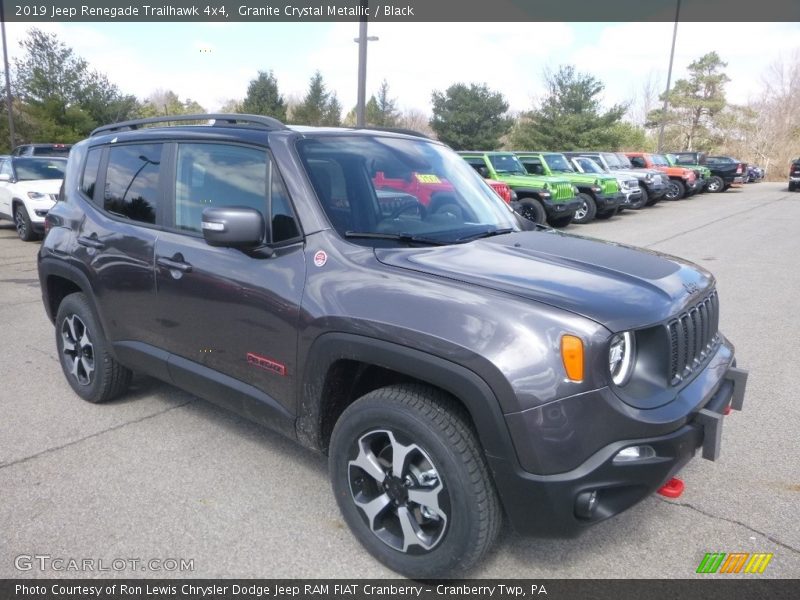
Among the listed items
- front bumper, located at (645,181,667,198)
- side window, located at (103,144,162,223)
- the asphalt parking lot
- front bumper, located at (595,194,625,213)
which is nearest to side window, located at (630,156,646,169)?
front bumper, located at (645,181,667,198)

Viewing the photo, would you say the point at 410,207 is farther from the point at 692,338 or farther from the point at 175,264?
the point at 692,338

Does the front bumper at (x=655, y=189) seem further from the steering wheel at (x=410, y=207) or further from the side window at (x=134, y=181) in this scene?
the side window at (x=134, y=181)

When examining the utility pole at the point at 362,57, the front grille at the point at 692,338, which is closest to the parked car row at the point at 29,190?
the utility pole at the point at 362,57

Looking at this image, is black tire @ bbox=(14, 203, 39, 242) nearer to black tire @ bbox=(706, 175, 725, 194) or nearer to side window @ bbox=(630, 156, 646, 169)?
side window @ bbox=(630, 156, 646, 169)

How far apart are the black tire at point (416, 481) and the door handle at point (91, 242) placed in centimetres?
225

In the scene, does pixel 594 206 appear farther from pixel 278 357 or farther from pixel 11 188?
pixel 278 357

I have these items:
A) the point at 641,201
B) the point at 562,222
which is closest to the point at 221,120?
the point at 562,222

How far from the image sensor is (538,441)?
2188mm

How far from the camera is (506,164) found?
50.8 ft

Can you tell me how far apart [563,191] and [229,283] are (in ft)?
40.7

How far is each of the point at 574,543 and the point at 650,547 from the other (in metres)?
0.33

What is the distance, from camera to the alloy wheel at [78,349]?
4352 millimetres

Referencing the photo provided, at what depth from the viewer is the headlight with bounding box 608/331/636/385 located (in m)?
2.32

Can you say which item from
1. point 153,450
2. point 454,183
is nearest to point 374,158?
point 454,183
